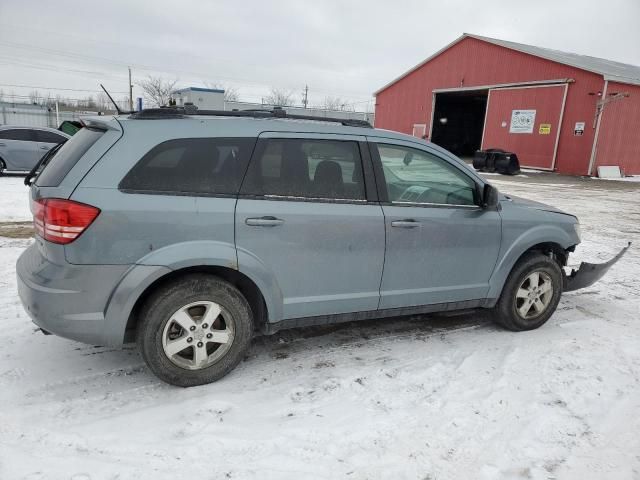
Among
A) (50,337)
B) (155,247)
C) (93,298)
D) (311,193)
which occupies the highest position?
(311,193)

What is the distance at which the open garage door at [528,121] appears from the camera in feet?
76.4

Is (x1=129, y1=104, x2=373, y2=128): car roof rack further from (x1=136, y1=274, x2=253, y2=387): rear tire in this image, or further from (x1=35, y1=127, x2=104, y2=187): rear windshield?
(x1=136, y1=274, x2=253, y2=387): rear tire

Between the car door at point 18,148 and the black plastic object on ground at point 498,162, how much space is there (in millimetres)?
19305

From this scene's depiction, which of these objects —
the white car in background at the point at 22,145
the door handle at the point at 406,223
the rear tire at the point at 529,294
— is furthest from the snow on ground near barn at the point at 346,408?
the white car in background at the point at 22,145

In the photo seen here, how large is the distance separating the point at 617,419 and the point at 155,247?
10.4 feet

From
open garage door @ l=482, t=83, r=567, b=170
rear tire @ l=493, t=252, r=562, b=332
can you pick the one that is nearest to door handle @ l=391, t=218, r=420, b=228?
rear tire @ l=493, t=252, r=562, b=332

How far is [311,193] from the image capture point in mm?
3432

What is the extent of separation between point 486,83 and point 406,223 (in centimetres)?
2609

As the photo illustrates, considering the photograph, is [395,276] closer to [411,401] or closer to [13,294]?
[411,401]

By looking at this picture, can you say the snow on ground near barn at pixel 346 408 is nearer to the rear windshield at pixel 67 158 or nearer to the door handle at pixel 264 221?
the door handle at pixel 264 221

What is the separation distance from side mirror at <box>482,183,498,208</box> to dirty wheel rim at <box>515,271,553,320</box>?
2.90ft

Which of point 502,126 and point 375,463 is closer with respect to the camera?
point 375,463

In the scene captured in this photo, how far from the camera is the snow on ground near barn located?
2.57 metres

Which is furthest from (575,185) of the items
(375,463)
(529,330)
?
(375,463)
